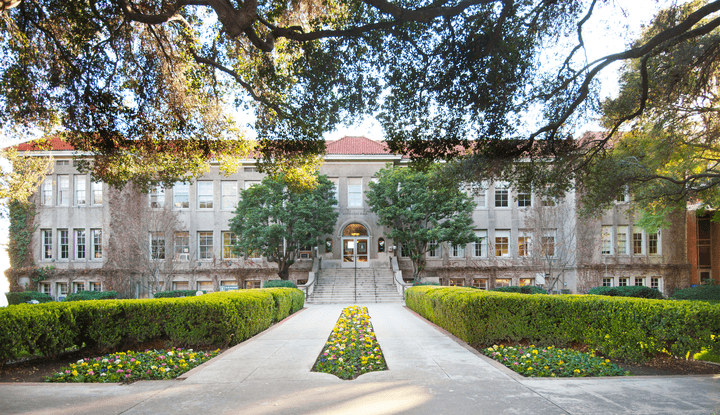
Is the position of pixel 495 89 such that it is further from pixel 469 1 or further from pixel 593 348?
pixel 593 348

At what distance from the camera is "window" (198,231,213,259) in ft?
100

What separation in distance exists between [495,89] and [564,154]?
2670mm

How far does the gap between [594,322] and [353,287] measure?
19.4m

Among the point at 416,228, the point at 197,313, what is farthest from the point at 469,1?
the point at 416,228

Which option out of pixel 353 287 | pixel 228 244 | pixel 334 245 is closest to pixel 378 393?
pixel 353 287

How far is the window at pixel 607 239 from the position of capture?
3059 centimetres

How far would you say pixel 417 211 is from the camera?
26312 mm

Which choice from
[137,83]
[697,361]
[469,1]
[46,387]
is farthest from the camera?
[137,83]

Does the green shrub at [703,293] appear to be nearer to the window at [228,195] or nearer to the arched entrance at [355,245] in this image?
the arched entrance at [355,245]

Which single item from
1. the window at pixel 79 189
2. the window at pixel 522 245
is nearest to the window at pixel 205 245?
the window at pixel 79 189

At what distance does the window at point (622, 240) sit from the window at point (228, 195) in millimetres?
27788

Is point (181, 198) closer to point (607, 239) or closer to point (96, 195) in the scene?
point (96, 195)

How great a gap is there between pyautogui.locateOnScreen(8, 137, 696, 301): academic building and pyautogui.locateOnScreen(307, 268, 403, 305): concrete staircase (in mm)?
216

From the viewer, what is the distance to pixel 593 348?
809 centimetres
